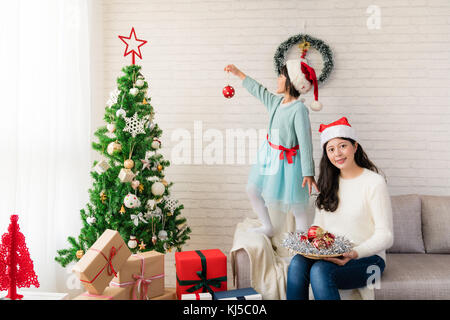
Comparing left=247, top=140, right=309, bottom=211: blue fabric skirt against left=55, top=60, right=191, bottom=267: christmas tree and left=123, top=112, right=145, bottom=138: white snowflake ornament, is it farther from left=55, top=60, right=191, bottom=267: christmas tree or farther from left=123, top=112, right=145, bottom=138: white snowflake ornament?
left=123, top=112, right=145, bottom=138: white snowflake ornament

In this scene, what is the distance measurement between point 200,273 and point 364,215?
965 millimetres

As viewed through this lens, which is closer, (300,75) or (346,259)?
(346,259)

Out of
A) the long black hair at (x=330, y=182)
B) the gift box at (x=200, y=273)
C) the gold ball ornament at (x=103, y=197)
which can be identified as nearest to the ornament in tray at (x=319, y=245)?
the long black hair at (x=330, y=182)

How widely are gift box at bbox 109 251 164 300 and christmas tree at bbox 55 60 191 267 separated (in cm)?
34

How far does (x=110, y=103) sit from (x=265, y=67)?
1.34 meters

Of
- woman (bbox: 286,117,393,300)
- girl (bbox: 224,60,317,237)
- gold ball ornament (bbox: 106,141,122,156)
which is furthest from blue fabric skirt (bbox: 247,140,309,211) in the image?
A: gold ball ornament (bbox: 106,141,122,156)

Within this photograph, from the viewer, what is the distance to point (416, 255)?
2617mm

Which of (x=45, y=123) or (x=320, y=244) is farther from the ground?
(x=45, y=123)

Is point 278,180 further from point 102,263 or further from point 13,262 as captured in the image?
point 13,262

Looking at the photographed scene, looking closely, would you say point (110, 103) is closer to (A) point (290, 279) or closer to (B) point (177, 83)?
(B) point (177, 83)

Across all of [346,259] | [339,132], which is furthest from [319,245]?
[339,132]

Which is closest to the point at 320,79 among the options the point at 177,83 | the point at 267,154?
the point at 267,154

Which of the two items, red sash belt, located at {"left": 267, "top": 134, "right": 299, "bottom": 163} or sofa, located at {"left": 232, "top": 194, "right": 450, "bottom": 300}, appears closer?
sofa, located at {"left": 232, "top": 194, "right": 450, "bottom": 300}

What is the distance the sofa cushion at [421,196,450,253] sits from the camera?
2664mm
